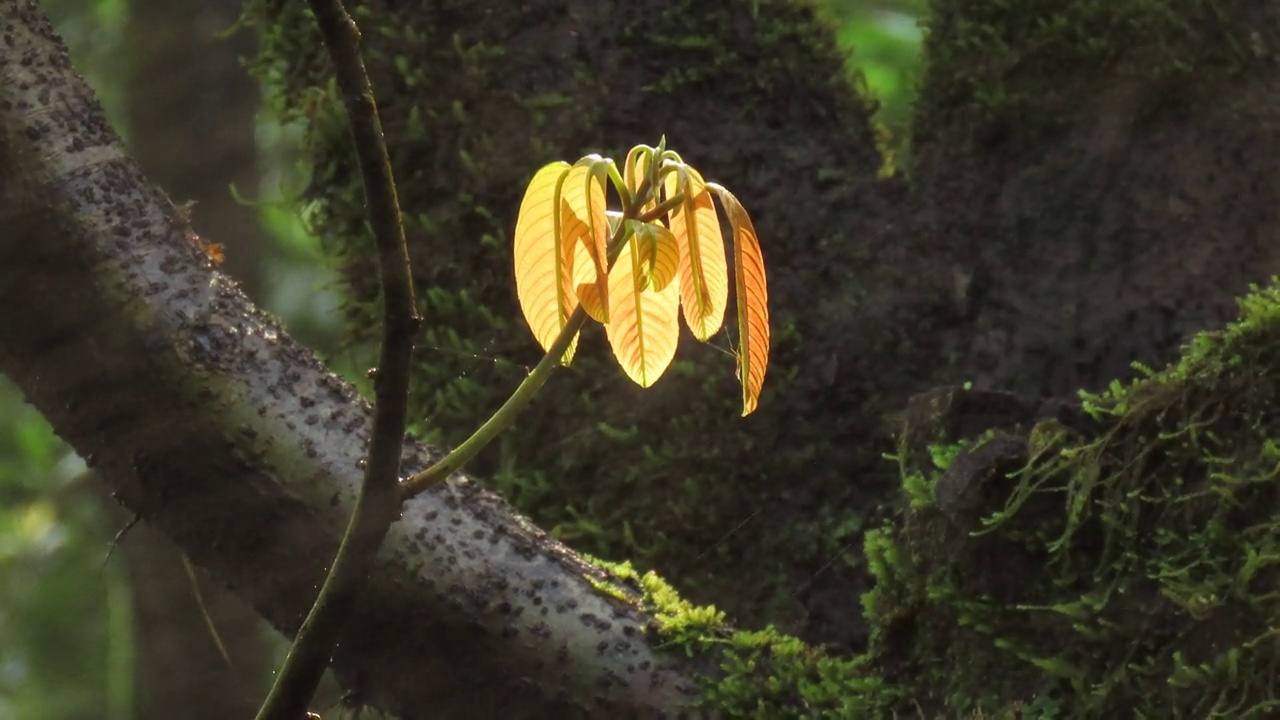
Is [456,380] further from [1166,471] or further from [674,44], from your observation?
[1166,471]

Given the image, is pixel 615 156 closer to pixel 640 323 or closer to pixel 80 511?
pixel 640 323

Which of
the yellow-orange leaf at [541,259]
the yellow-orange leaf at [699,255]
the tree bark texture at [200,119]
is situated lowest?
the yellow-orange leaf at [541,259]

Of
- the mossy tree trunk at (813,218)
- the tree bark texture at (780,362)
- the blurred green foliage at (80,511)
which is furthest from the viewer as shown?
the blurred green foliage at (80,511)

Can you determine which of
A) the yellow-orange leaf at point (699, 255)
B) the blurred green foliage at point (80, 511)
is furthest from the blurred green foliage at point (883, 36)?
the yellow-orange leaf at point (699, 255)

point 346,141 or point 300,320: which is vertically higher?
point 300,320

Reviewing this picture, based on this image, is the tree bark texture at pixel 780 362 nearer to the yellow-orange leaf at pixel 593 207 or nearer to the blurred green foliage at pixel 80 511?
the yellow-orange leaf at pixel 593 207

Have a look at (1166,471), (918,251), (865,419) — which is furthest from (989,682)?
(918,251)

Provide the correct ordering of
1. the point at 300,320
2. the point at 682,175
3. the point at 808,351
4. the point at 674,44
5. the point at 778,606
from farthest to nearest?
the point at 300,320 < the point at 674,44 < the point at 808,351 < the point at 778,606 < the point at 682,175
